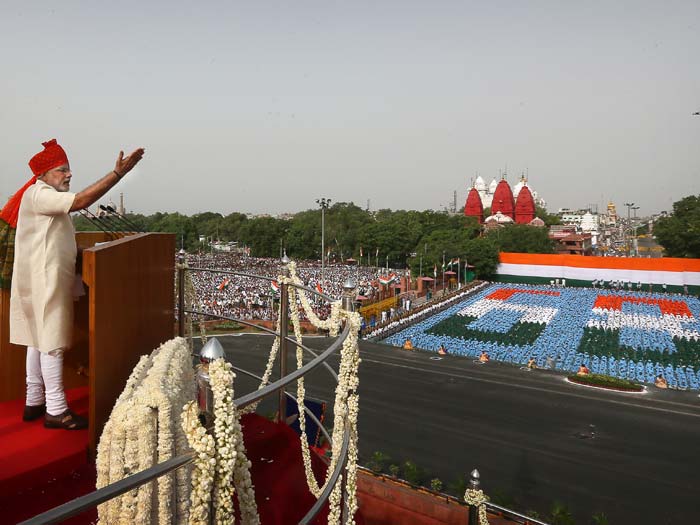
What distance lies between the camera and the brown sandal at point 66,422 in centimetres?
346

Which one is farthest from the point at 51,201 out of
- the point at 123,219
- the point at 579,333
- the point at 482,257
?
the point at 482,257

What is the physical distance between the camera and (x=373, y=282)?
45656 mm

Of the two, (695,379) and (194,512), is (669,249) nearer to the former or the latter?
(695,379)

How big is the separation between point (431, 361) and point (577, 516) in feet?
40.5

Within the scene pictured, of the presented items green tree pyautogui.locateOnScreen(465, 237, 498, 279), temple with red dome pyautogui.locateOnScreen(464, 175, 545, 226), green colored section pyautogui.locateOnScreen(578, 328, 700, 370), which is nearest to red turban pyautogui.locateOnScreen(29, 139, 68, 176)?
green colored section pyautogui.locateOnScreen(578, 328, 700, 370)

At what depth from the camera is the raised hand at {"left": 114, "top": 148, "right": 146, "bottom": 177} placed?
3.26 meters

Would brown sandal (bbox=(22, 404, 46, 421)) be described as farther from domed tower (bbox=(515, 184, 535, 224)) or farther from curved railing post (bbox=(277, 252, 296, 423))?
domed tower (bbox=(515, 184, 535, 224))

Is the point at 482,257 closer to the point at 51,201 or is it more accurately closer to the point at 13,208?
the point at 13,208

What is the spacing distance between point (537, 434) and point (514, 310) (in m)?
21.7

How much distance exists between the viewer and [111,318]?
3.22 metres

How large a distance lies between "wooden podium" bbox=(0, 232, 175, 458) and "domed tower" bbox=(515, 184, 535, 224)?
301 ft

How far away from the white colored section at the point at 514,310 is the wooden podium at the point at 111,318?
29.2 m

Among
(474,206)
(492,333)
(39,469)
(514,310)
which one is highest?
(474,206)

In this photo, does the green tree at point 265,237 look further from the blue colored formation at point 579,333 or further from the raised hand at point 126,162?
the raised hand at point 126,162
